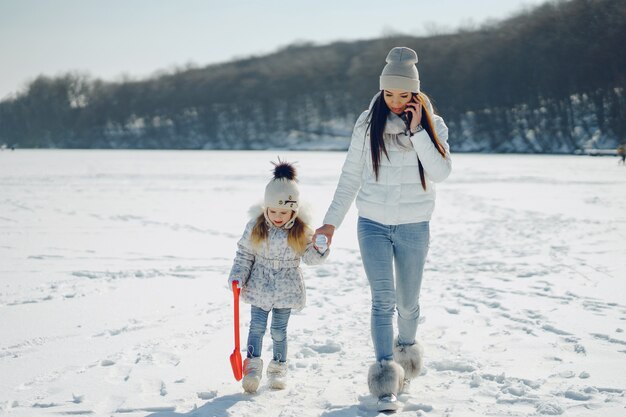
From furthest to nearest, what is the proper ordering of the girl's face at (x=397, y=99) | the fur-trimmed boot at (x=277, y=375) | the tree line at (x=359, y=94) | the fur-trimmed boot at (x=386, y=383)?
1. the tree line at (x=359, y=94)
2. the fur-trimmed boot at (x=277, y=375)
3. the girl's face at (x=397, y=99)
4. the fur-trimmed boot at (x=386, y=383)

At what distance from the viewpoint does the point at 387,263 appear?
325cm

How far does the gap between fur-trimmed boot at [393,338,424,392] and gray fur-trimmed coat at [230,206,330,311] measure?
61 centimetres

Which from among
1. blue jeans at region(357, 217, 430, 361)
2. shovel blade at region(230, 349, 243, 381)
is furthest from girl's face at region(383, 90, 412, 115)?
shovel blade at region(230, 349, 243, 381)

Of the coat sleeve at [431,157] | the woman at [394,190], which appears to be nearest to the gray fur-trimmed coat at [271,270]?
the woman at [394,190]

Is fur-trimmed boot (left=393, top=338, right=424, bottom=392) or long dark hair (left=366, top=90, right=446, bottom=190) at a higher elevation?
long dark hair (left=366, top=90, right=446, bottom=190)

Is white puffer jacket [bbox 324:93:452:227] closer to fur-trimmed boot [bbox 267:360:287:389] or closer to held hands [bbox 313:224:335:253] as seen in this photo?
held hands [bbox 313:224:335:253]

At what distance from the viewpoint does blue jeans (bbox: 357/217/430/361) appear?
128 inches

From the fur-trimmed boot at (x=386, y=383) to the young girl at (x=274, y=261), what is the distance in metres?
0.54

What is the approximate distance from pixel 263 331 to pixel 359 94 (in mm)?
75630

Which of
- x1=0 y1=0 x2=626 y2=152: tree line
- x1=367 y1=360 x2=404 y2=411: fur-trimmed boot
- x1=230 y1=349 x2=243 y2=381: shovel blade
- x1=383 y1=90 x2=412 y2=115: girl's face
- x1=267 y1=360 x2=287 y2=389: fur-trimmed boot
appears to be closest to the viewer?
x1=367 y1=360 x2=404 y2=411: fur-trimmed boot

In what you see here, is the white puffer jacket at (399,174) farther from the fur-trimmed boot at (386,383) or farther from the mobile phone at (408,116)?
the fur-trimmed boot at (386,383)

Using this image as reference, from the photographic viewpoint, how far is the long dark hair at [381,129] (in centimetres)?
321

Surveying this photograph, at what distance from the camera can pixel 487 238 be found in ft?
31.0

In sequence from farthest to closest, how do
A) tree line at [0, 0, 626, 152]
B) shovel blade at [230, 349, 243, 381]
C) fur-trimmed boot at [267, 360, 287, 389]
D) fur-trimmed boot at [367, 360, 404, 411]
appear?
tree line at [0, 0, 626, 152] < fur-trimmed boot at [267, 360, 287, 389] < shovel blade at [230, 349, 243, 381] < fur-trimmed boot at [367, 360, 404, 411]
